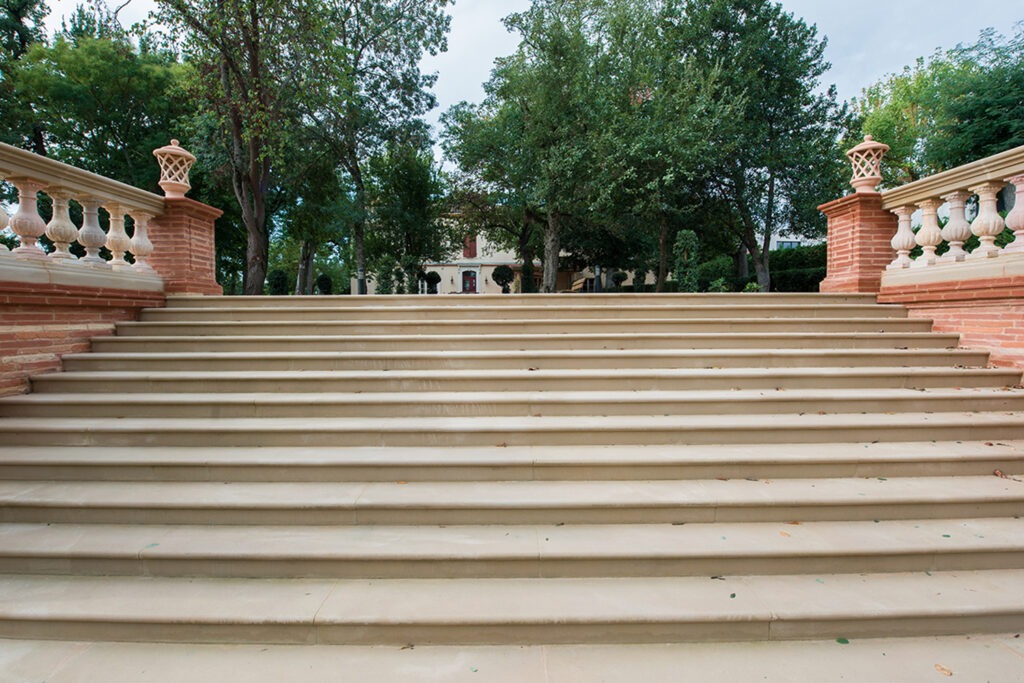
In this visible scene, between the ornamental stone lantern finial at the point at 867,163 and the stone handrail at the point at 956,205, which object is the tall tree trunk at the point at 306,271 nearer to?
the ornamental stone lantern finial at the point at 867,163

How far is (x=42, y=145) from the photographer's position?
18.2 meters

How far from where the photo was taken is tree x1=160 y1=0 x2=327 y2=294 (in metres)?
10.4

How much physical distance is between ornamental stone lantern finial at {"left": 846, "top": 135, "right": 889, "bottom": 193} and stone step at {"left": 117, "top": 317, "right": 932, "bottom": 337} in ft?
5.76

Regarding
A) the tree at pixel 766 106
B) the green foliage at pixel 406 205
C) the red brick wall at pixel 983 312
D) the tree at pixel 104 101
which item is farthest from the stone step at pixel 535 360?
the tree at pixel 104 101

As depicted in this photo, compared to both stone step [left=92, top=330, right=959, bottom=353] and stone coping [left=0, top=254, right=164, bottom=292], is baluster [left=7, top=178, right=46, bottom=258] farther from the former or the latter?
stone step [left=92, top=330, right=959, bottom=353]

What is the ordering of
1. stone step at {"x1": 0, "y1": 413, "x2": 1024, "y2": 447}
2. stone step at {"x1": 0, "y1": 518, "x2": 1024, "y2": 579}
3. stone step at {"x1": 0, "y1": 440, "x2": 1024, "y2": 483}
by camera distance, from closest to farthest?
stone step at {"x1": 0, "y1": 518, "x2": 1024, "y2": 579}
stone step at {"x1": 0, "y1": 440, "x2": 1024, "y2": 483}
stone step at {"x1": 0, "y1": 413, "x2": 1024, "y2": 447}

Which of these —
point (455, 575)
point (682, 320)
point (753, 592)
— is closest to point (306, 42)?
point (682, 320)

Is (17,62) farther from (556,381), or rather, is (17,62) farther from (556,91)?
(556,381)

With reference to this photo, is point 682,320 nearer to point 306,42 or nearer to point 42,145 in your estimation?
point 306,42

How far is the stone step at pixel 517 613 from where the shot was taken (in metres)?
2.24

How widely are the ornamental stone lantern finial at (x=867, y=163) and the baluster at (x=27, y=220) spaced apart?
819 cm

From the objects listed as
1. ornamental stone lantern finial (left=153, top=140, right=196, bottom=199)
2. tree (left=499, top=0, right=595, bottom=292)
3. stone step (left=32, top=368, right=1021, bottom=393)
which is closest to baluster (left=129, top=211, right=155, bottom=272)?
ornamental stone lantern finial (left=153, top=140, right=196, bottom=199)

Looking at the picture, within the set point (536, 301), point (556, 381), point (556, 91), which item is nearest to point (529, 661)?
point (556, 381)

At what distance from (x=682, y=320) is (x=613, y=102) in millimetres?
10472
